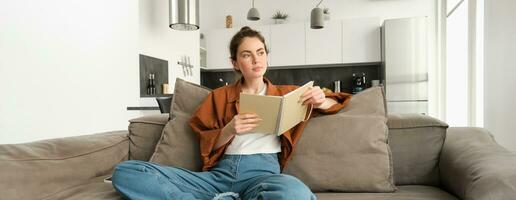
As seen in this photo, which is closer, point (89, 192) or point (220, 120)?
point (89, 192)

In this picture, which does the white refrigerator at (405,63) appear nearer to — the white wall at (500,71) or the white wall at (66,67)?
the white wall at (500,71)

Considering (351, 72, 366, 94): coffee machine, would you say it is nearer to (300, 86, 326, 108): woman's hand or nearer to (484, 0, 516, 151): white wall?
(484, 0, 516, 151): white wall

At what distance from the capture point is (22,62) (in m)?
2.00

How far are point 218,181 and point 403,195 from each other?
2.07 feet

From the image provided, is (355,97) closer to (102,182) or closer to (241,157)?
(241,157)

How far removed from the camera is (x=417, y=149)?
4.70ft

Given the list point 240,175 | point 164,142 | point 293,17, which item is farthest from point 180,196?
point 293,17

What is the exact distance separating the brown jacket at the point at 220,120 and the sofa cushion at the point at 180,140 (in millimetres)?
61

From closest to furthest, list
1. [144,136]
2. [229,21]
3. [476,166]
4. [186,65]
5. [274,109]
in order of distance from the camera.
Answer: [476,166] < [274,109] < [144,136] < [186,65] < [229,21]

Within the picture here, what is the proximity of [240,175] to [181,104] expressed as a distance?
453 millimetres

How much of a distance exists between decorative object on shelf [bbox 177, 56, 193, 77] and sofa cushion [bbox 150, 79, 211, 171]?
2944 millimetres

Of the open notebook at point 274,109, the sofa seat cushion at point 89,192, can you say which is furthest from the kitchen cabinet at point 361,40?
the sofa seat cushion at point 89,192

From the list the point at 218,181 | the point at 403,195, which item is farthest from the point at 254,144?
the point at 403,195

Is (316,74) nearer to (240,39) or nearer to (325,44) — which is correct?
(325,44)
